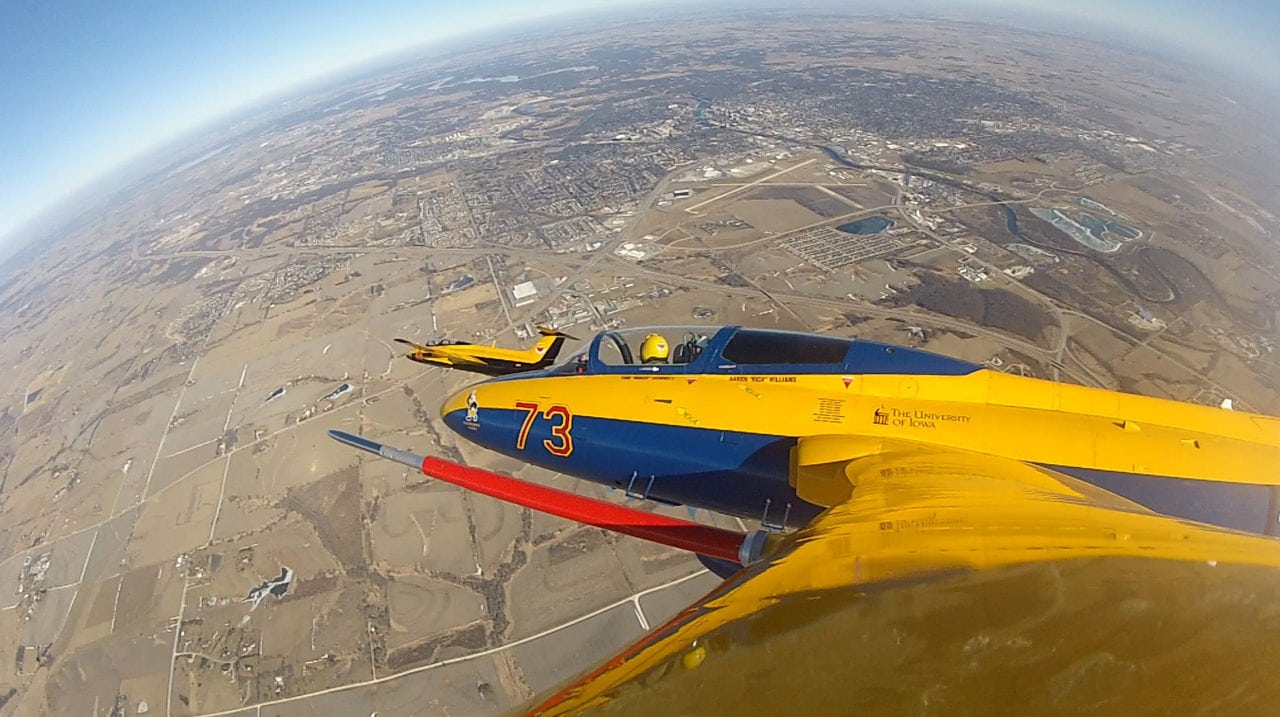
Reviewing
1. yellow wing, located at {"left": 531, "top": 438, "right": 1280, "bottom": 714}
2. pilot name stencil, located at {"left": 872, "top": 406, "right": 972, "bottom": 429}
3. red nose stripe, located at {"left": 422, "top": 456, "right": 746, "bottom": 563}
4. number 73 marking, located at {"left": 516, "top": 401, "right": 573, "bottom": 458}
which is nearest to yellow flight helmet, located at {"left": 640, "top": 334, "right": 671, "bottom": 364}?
number 73 marking, located at {"left": 516, "top": 401, "right": 573, "bottom": 458}

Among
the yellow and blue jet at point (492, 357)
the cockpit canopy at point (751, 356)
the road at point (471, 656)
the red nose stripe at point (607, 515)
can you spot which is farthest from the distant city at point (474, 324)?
the yellow and blue jet at point (492, 357)

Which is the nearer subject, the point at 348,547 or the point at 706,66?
the point at 348,547

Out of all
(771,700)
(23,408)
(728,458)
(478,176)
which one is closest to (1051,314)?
(728,458)

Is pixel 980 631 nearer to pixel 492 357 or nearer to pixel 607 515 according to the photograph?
pixel 607 515

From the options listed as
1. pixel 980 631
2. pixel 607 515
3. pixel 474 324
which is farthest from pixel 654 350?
pixel 474 324

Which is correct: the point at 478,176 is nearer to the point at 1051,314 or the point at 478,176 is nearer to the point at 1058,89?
the point at 1051,314

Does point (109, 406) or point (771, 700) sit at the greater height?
point (771, 700)

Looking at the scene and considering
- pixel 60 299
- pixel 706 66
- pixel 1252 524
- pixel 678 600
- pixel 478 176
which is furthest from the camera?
pixel 706 66

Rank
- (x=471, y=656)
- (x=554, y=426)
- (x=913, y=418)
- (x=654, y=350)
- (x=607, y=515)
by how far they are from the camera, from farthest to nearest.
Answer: (x=471, y=656), (x=654, y=350), (x=554, y=426), (x=607, y=515), (x=913, y=418)
